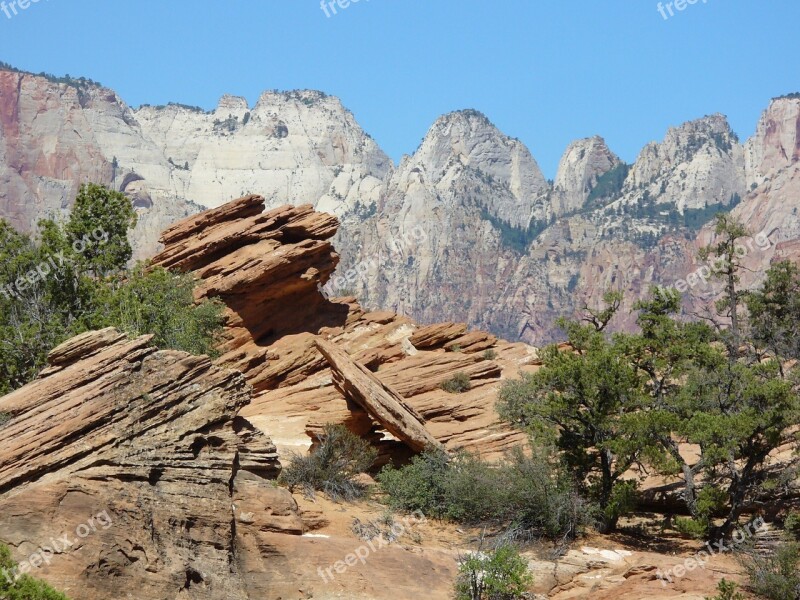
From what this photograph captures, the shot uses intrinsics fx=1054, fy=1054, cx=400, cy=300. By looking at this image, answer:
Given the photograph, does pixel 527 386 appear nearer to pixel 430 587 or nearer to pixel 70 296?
pixel 430 587

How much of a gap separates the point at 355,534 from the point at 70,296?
16838 millimetres

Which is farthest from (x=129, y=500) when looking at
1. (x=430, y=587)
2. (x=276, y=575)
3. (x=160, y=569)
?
(x=430, y=587)

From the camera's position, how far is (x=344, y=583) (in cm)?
2141

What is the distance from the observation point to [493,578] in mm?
21625

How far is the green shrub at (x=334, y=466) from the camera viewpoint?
93.2 feet

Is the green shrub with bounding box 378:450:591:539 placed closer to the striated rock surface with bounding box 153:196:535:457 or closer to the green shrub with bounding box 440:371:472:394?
the striated rock surface with bounding box 153:196:535:457

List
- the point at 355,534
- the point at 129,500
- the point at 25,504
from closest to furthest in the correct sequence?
the point at 25,504
the point at 129,500
the point at 355,534

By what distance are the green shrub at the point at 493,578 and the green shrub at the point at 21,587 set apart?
28.6ft

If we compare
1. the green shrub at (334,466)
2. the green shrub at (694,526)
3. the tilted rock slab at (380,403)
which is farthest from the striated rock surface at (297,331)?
the green shrub at (694,526)

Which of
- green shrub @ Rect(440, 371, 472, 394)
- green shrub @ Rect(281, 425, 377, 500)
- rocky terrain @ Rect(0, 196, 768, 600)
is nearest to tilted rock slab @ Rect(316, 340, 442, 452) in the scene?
rocky terrain @ Rect(0, 196, 768, 600)

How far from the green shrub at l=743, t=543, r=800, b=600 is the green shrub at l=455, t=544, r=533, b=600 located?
189 inches

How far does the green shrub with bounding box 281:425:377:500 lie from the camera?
2841cm

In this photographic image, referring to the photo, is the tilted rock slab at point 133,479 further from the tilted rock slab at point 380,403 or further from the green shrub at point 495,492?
the tilted rock slab at point 380,403

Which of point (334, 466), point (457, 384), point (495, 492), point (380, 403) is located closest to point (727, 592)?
point (495, 492)
